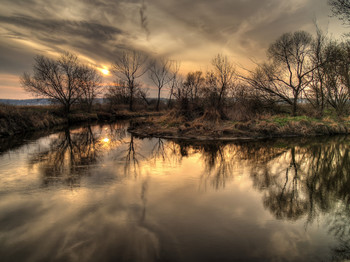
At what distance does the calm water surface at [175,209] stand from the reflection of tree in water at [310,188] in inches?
0.9

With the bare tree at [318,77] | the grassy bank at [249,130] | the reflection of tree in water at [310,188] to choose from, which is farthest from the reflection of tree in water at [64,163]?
the bare tree at [318,77]

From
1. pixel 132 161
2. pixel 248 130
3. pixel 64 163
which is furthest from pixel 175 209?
pixel 248 130

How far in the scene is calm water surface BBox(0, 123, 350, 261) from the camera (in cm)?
283

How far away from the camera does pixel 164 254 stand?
275 cm

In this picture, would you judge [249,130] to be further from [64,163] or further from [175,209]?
[64,163]

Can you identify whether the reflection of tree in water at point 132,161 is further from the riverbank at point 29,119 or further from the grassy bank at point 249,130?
the riverbank at point 29,119

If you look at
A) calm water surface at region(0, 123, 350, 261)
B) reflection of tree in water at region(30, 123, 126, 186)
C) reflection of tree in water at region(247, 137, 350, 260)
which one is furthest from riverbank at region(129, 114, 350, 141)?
reflection of tree in water at region(30, 123, 126, 186)

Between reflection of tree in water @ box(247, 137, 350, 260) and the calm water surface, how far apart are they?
0.9 inches

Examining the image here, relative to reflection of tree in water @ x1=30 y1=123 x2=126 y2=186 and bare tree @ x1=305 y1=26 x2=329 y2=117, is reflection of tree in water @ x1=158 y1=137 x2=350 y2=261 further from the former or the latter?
bare tree @ x1=305 y1=26 x2=329 y2=117

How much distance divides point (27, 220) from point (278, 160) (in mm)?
7691

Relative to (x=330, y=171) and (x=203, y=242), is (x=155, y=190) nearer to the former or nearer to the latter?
(x=203, y=242)

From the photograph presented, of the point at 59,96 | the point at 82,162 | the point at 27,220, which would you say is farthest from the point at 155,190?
the point at 59,96

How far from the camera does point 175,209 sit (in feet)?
13.1

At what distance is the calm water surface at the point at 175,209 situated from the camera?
283 cm
